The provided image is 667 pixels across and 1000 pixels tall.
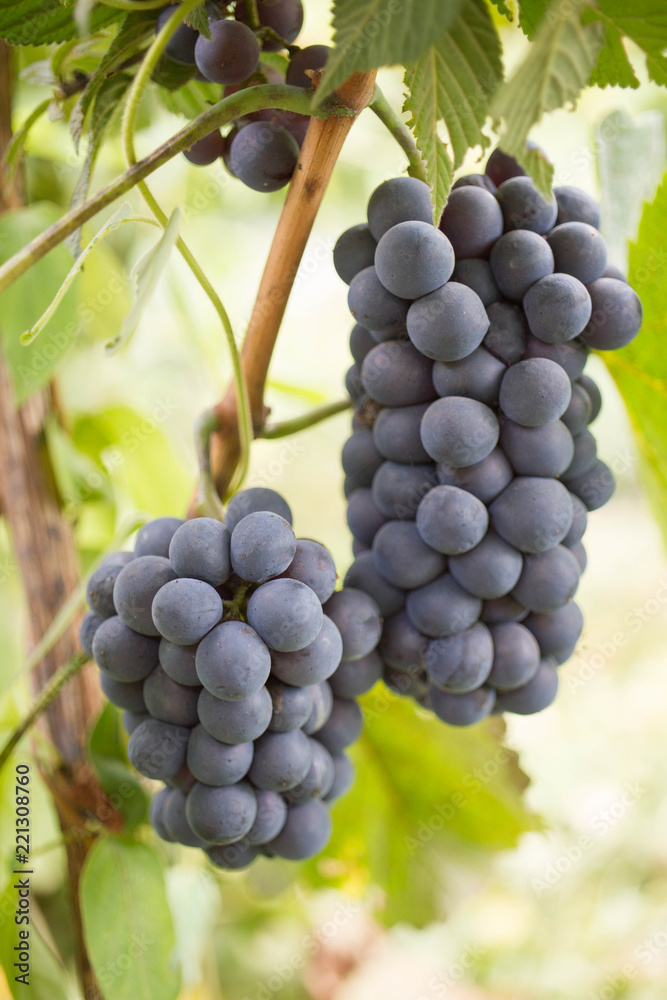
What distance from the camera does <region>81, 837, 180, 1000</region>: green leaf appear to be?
478mm

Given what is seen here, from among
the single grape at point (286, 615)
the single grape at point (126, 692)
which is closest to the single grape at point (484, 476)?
the single grape at point (286, 615)

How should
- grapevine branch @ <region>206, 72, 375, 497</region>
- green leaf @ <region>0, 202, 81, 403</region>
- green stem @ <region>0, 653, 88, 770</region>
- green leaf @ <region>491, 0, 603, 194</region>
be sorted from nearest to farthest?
1. green leaf @ <region>491, 0, 603, 194</region>
2. grapevine branch @ <region>206, 72, 375, 497</region>
3. green stem @ <region>0, 653, 88, 770</region>
4. green leaf @ <region>0, 202, 81, 403</region>

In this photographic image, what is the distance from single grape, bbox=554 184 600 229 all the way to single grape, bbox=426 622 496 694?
0.79ft

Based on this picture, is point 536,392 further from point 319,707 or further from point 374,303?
point 319,707

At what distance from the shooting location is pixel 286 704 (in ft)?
1.24

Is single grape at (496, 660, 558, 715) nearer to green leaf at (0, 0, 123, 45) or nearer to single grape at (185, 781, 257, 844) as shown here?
single grape at (185, 781, 257, 844)

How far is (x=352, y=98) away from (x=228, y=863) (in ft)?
1.35

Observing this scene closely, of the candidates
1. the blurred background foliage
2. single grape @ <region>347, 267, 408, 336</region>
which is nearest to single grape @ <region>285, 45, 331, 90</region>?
single grape @ <region>347, 267, 408, 336</region>

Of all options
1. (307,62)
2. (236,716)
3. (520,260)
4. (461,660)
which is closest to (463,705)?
(461,660)

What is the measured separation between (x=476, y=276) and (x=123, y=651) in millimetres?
269

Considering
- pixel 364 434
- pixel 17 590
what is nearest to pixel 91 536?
pixel 17 590

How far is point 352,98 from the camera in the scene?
1.10 ft

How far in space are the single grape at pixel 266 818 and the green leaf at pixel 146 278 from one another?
256mm

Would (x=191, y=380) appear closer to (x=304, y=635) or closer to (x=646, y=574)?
(x=304, y=635)
